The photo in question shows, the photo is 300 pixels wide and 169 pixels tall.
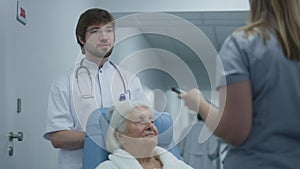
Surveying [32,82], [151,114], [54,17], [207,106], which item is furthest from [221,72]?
[54,17]

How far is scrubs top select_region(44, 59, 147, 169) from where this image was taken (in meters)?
1.85

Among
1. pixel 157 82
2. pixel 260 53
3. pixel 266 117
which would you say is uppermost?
pixel 260 53

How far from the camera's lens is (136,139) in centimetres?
180

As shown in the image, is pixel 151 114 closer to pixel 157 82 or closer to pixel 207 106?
pixel 207 106

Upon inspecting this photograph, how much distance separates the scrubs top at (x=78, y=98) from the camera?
1850mm

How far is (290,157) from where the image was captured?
973 mm

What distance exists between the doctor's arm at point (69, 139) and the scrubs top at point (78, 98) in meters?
0.03

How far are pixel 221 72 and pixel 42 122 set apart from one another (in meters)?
1.85

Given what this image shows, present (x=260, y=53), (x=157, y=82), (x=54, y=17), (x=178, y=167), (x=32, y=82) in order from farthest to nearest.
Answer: (x=157, y=82) → (x=54, y=17) → (x=32, y=82) → (x=178, y=167) → (x=260, y=53)

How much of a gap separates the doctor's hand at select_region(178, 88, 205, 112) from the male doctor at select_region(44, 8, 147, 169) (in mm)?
853

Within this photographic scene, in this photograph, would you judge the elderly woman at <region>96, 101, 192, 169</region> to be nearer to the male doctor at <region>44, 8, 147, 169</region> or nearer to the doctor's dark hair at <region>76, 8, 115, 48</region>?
the male doctor at <region>44, 8, 147, 169</region>

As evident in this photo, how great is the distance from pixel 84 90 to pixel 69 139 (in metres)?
0.23

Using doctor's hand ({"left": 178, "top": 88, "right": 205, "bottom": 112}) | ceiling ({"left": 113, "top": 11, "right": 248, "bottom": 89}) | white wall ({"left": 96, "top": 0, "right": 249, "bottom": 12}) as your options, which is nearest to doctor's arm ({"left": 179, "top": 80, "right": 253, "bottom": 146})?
doctor's hand ({"left": 178, "top": 88, "right": 205, "bottom": 112})

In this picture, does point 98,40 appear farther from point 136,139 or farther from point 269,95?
point 269,95
